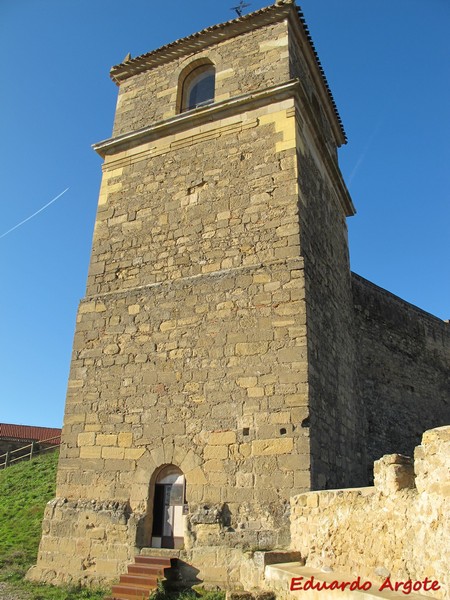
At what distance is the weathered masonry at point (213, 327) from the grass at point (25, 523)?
1.00 ft

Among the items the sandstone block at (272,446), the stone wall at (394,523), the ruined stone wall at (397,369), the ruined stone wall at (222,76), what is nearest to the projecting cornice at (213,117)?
the ruined stone wall at (222,76)

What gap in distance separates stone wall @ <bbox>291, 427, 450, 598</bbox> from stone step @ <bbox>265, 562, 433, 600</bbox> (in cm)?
10

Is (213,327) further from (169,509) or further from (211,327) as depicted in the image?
(169,509)

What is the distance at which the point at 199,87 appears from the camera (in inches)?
352

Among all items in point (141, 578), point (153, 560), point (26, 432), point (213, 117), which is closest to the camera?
point (141, 578)

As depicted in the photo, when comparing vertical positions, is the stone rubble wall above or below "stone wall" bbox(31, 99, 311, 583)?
below

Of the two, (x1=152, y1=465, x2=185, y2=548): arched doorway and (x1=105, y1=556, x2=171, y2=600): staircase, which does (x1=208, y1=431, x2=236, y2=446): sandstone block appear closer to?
(x1=152, y1=465, x2=185, y2=548): arched doorway

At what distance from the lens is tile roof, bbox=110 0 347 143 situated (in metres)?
8.36

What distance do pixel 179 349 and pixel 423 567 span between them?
408 centimetres

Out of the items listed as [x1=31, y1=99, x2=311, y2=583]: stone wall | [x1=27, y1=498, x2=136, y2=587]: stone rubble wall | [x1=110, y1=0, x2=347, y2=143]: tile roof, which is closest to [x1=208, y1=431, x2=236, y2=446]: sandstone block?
[x1=31, y1=99, x2=311, y2=583]: stone wall

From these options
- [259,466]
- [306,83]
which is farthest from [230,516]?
[306,83]

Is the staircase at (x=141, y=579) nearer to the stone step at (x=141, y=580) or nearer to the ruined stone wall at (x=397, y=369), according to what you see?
the stone step at (x=141, y=580)

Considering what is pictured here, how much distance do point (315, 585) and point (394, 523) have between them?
2.70 ft

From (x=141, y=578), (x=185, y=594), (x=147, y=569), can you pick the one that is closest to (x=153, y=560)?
(x=147, y=569)
